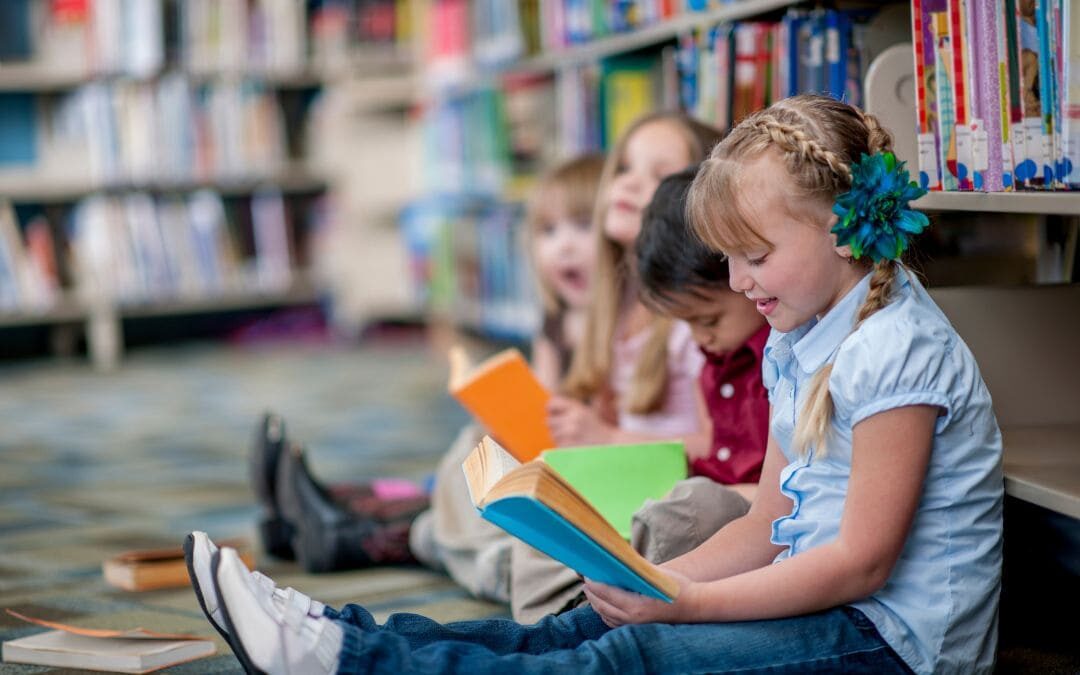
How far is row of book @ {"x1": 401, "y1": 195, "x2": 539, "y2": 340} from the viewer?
148 inches

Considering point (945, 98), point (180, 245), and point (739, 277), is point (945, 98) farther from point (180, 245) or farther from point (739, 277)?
point (180, 245)

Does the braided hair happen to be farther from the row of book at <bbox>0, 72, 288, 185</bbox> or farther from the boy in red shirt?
the row of book at <bbox>0, 72, 288, 185</bbox>

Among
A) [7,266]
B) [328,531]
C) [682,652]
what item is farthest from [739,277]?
[7,266]

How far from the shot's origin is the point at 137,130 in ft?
13.9

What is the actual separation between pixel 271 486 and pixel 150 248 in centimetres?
254

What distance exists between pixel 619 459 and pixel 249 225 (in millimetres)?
3256

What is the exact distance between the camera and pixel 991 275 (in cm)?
174

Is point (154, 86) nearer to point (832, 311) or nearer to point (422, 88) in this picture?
point (422, 88)

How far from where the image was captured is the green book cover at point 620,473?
144cm

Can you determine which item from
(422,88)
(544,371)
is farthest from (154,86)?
(544,371)

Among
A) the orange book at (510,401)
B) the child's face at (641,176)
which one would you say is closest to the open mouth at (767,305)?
the orange book at (510,401)

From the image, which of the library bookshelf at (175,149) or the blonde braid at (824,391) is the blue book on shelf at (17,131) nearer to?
the library bookshelf at (175,149)

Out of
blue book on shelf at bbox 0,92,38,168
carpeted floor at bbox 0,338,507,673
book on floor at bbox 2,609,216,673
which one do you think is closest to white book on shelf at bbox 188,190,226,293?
carpeted floor at bbox 0,338,507,673

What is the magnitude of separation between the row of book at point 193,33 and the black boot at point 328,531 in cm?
275
